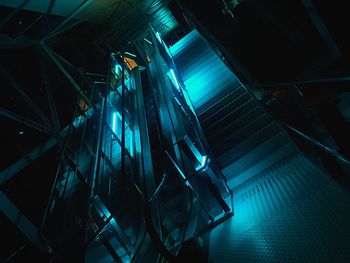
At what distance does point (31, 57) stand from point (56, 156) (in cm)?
273

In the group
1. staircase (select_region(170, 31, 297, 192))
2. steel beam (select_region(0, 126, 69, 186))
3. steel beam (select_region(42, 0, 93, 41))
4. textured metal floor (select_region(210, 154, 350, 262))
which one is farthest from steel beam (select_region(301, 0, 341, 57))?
steel beam (select_region(0, 126, 69, 186))

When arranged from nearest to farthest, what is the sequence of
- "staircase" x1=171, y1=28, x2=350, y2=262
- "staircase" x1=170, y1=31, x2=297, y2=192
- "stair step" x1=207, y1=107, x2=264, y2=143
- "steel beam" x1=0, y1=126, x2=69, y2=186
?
"staircase" x1=171, y1=28, x2=350, y2=262, "staircase" x1=170, y1=31, x2=297, y2=192, "stair step" x1=207, y1=107, x2=264, y2=143, "steel beam" x1=0, y1=126, x2=69, y2=186

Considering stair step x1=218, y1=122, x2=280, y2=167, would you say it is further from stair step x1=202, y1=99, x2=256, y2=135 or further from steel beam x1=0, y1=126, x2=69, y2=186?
steel beam x1=0, y1=126, x2=69, y2=186

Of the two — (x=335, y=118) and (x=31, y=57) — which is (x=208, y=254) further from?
(x=31, y=57)

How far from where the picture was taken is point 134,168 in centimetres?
410

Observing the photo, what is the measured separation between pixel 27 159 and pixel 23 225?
1950mm

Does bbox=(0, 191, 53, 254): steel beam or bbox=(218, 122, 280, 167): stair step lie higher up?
bbox=(0, 191, 53, 254): steel beam

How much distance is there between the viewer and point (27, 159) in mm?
6160

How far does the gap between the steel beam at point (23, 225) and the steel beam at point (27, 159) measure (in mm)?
925

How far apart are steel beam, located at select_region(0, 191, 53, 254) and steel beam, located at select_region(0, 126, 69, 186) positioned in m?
0.93

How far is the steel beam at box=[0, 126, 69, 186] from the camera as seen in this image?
18.1 ft

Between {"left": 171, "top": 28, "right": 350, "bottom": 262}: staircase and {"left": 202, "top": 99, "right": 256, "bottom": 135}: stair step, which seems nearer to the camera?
{"left": 171, "top": 28, "right": 350, "bottom": 262}: staircase

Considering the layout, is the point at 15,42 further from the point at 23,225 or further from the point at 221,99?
the point at 221,99

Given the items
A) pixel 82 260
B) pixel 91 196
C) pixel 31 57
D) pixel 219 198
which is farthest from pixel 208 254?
pixel 31 57
